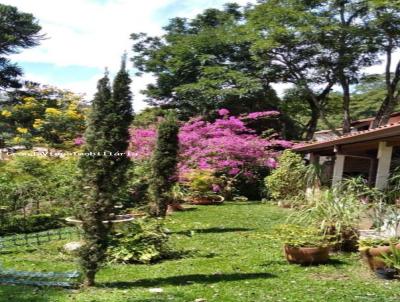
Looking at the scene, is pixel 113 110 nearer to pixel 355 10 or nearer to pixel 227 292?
pixel 227 292

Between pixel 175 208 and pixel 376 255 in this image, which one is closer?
pixel 376 255

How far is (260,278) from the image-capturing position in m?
5.95

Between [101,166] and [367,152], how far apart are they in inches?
446

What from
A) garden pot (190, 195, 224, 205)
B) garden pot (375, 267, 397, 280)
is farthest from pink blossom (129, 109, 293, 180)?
garden pot (375, 267, 397, 280)

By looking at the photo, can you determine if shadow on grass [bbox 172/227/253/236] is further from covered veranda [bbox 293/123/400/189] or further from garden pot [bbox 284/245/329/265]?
garden pot [bbox 284/245/329/265]

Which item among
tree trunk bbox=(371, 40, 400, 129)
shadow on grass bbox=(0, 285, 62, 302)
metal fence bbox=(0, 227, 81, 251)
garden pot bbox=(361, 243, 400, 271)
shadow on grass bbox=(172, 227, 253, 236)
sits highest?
tree trunk bbox=(371, 40, 400, 129)

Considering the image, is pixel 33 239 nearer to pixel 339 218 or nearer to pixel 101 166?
pixel 101 166

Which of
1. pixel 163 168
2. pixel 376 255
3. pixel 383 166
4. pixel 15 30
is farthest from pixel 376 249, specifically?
pixel 15 30

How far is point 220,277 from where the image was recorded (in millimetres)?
5969

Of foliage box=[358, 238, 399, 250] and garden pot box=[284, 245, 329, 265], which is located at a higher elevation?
foliage box=[358, 238, 399, 250]

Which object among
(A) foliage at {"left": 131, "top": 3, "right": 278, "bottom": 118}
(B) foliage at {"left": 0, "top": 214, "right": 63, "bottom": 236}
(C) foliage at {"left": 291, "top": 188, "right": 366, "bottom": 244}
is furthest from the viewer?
(A) foliage at {"left": 131, "top": 3, "right": 278, "bottom": 118}

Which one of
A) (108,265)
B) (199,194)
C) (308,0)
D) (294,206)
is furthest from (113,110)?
(308,0)

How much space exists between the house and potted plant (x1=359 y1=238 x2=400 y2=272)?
8.83 feet

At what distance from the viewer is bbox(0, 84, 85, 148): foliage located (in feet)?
67.9
